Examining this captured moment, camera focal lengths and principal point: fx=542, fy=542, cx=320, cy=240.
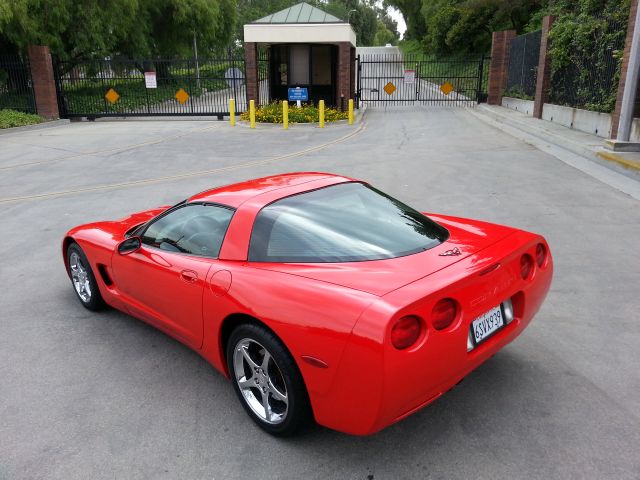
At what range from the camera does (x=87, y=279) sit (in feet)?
15.7

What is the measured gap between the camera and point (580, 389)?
11.3ft

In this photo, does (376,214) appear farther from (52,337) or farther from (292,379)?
(52,337)

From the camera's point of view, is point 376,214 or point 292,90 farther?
point 292,90

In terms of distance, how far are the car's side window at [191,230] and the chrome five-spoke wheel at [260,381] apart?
662 mm

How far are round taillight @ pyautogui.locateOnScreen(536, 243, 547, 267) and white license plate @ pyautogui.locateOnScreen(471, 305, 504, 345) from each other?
0.58 metres

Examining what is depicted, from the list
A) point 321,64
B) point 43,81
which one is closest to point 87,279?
point 321,64

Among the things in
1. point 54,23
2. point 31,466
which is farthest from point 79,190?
point 54,23

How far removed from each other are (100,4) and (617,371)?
25991mm

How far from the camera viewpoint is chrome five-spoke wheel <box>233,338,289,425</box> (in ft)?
9.88

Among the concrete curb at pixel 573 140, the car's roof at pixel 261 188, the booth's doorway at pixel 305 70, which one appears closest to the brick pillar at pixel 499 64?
the concrete curb at pixel 573 140

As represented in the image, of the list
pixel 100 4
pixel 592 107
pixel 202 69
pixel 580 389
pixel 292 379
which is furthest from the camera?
pixel 202 69

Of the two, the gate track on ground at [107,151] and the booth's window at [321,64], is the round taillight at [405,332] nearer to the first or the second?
the gate track on ground at [107,151]

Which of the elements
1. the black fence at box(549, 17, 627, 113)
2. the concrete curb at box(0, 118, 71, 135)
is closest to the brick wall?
the black fence at box(549, 17, 627, 113)

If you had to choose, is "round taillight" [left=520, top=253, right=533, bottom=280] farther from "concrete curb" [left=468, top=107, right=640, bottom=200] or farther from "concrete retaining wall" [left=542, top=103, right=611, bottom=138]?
"concrete retaining wall" [left=542, top=103, right=611, bottom=138]
